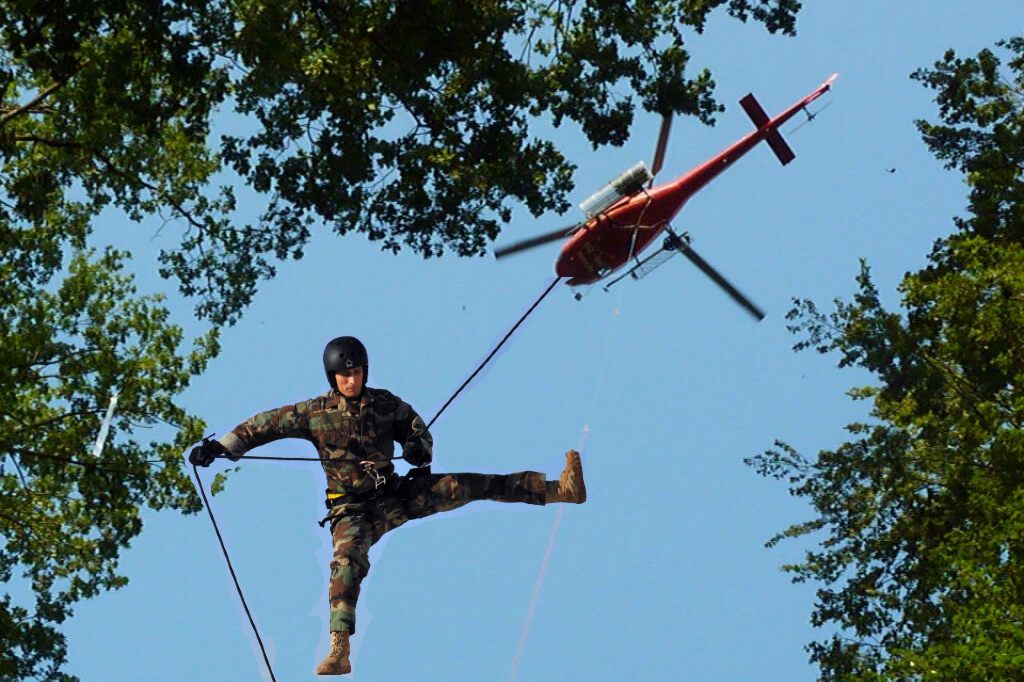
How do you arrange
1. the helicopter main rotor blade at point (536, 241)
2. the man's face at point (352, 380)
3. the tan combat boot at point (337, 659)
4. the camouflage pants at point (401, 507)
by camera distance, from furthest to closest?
the helicopter main rotor blade at point (536, 241), the man's face at point (352, 380), the camouflage pants at point (401, 507), the tan combat boot at point (337, 659)

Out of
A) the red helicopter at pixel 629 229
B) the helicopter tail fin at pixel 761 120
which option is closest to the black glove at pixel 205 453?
the red helicopter at pixel 629 229

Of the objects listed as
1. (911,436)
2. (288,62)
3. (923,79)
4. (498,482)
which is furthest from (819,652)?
(498,482)

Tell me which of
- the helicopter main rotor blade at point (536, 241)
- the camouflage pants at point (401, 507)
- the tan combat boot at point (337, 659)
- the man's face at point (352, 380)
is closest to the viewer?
the tan combat boot at point (337, 659)

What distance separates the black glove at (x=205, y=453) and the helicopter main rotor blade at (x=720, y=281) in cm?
662

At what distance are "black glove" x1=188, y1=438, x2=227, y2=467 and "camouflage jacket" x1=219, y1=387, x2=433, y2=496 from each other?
0.44ft

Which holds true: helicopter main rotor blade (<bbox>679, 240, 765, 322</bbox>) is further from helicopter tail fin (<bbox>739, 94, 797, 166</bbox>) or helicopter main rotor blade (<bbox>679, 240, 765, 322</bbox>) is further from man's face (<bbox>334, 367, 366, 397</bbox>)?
man's face (<bbox>334, 367, 366, 397</bbox>)

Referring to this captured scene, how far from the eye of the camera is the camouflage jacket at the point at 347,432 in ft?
37.9

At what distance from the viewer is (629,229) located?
1723 centimetres

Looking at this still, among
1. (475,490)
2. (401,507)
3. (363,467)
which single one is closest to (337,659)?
(401,507)

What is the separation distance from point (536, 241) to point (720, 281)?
1.91 metres

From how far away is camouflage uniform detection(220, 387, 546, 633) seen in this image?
453 inches

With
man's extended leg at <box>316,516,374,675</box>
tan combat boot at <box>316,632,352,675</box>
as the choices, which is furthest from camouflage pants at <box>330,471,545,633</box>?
tan combat boot at <box>316,632,352,675</box>

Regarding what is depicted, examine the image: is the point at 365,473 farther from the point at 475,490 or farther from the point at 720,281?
the point at 720,281

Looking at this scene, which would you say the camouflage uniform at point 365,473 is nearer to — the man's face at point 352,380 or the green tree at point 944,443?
the man's face at point 352,380
